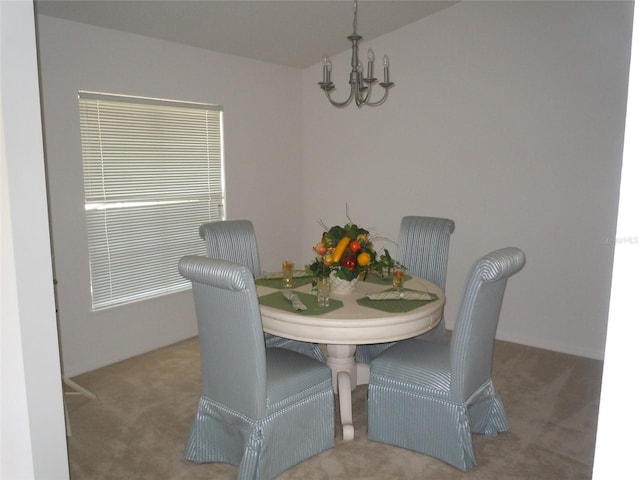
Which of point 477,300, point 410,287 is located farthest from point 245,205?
point 477,300

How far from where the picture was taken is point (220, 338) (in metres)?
2.25

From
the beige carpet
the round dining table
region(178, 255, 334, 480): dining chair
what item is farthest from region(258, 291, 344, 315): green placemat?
the beige carpet

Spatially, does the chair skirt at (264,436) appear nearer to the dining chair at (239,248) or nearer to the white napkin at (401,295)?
the white napkin at (401,295)

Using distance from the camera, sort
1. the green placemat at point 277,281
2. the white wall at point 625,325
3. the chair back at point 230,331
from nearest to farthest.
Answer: the white wall at point 625,325 → the chair back at point 230,331 → the green placemat at point 277,281

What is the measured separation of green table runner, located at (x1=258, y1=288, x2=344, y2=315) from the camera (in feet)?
8.13

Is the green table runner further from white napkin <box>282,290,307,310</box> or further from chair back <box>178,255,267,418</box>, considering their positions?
chair back <box>178,255,267,418</box>

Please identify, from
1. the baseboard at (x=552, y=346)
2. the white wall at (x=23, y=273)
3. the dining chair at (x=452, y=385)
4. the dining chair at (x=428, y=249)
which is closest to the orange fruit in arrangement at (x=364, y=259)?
the dining chair at (x=452, y=385)

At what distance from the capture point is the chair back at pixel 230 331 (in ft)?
6.84

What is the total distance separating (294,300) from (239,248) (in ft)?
3.04

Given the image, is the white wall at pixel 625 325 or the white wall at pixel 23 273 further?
the white wall at pixel 23 273

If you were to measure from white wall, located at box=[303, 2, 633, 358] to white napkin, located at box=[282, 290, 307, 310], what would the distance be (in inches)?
86.9

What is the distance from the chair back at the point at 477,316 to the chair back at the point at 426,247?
96 cm

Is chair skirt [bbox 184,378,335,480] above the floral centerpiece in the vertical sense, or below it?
below

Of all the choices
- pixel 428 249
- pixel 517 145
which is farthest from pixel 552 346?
pixel 517 145
